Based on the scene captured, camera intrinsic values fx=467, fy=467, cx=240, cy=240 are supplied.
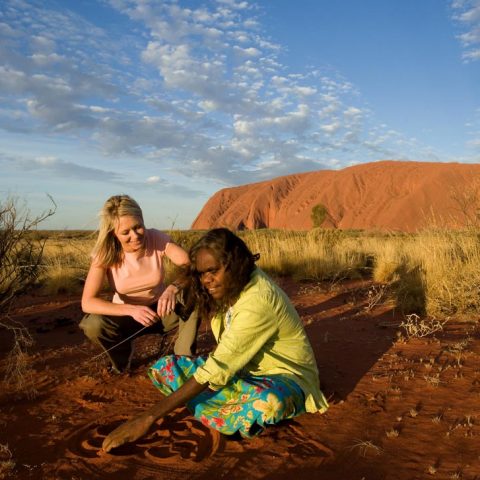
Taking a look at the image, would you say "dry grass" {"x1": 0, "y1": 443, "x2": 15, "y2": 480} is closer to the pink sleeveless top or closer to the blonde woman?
the blonde woman

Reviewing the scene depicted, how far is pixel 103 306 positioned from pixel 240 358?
4.26ft

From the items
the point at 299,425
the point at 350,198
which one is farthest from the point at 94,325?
the point at 350,198

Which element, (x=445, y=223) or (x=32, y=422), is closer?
(x=32, y=422)

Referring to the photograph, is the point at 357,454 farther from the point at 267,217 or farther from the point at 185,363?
the point at 267,217

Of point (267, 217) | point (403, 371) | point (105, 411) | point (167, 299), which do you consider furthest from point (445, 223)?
point (267, 217)

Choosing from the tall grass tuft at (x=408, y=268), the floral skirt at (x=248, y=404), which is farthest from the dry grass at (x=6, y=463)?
the tall grass tuft at (x=408, y=268)

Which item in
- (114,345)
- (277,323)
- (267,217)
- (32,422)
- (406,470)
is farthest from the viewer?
(267,217)

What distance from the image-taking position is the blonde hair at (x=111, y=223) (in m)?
3.23

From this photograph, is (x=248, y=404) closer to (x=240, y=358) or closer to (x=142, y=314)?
(x=240, y=358)

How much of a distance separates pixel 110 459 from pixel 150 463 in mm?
215

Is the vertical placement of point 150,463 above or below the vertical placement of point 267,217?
below

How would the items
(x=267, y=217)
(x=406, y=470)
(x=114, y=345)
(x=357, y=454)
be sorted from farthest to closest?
(x=267, y=217)
(x=114, y=345)
(x=357, y=454)
(x=406, y=470)

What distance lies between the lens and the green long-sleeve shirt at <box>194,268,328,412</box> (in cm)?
235

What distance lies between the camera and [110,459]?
239 cm
